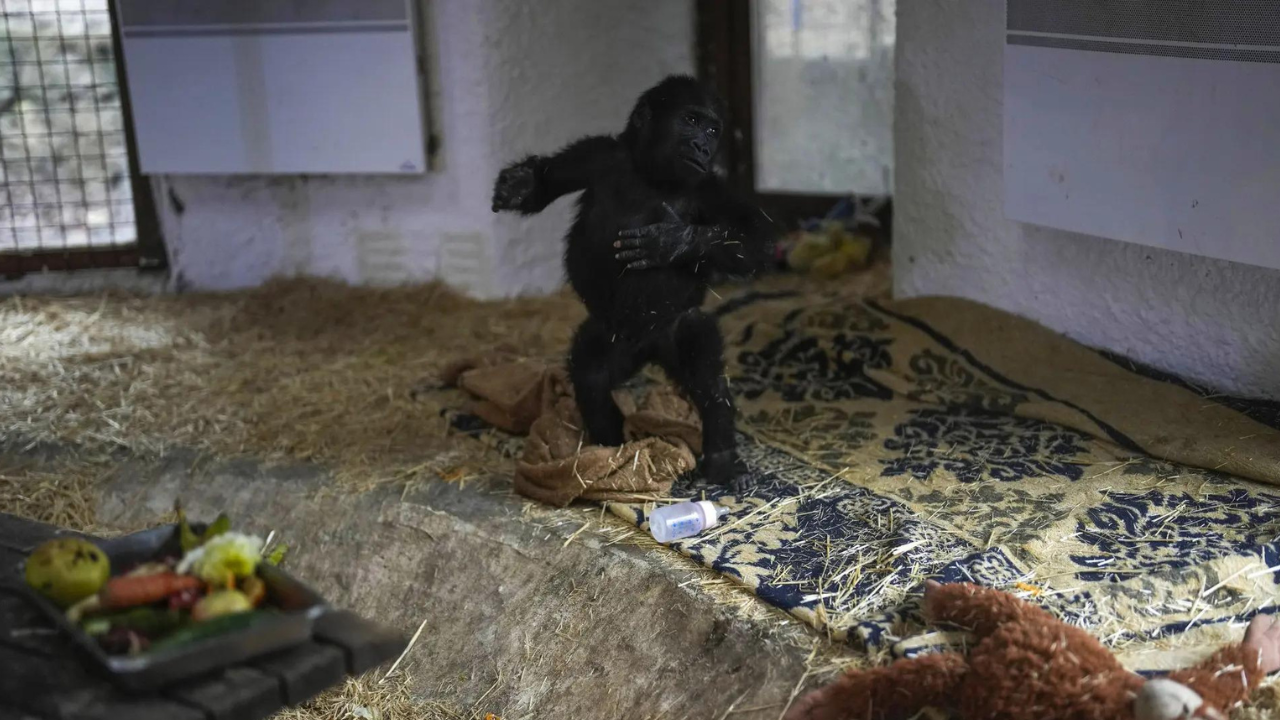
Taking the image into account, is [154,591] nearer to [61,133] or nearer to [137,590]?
[137,590]

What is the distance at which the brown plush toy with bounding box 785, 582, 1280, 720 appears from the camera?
8.50 ft

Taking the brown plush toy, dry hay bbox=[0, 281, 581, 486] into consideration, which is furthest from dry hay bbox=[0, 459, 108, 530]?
the brown plush toy

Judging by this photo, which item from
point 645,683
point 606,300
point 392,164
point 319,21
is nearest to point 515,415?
point 606,300

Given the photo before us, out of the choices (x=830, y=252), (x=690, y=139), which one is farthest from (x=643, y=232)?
(x=830, y=252)

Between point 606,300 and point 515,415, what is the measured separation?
0.79 meters

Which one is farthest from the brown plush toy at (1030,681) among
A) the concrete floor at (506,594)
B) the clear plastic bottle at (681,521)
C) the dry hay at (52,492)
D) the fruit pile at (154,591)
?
the dry hay at (52,492)

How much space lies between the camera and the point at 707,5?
632cm

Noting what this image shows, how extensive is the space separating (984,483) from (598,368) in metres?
1.19

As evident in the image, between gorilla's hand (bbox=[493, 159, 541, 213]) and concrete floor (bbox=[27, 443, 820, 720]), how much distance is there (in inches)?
34.8

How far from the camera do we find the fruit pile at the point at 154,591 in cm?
223

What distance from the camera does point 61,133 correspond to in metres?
6.09

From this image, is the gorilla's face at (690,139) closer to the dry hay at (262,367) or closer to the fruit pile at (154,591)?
the dry hay at (262,367)

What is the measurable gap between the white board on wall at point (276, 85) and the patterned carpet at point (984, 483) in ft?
5.96

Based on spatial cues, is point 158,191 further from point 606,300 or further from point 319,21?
point 606,300
